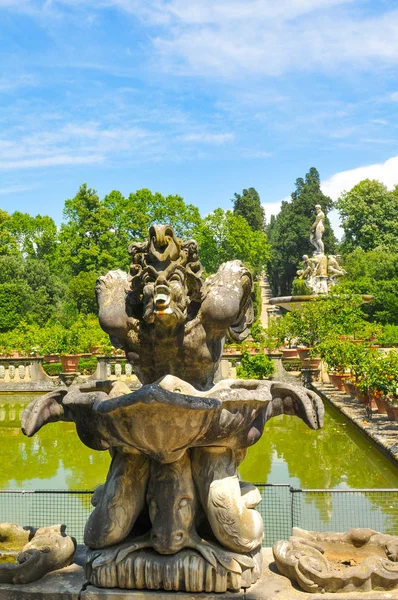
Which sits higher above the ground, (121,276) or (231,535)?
(121,276)

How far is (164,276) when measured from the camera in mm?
3721

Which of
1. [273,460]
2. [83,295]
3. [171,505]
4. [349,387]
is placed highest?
[83,295]

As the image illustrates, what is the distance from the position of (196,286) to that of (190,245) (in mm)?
260

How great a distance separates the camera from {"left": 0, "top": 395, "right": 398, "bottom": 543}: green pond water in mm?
7078

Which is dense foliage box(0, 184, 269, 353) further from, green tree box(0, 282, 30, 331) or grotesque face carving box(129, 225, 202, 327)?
grotesque face carving box(129, 225, 202, 327)

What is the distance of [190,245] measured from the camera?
3.86 m

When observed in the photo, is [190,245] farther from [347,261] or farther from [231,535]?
[347,261]

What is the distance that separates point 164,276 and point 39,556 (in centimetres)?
181

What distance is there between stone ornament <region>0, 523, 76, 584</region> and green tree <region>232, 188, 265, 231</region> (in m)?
55.3

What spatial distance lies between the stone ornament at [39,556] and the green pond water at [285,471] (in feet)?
8.46

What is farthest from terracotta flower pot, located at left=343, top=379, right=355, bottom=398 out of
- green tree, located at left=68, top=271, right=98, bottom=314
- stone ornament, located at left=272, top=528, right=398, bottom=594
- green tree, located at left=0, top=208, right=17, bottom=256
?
green tree, located at left=0, top=208, right=17, bottom=256

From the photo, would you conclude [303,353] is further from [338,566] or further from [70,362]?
[338,566]

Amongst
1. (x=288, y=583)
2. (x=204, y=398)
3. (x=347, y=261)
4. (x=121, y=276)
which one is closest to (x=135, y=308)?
(x=121, y=276)

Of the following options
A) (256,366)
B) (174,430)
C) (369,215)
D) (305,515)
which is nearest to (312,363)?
(256,366)
